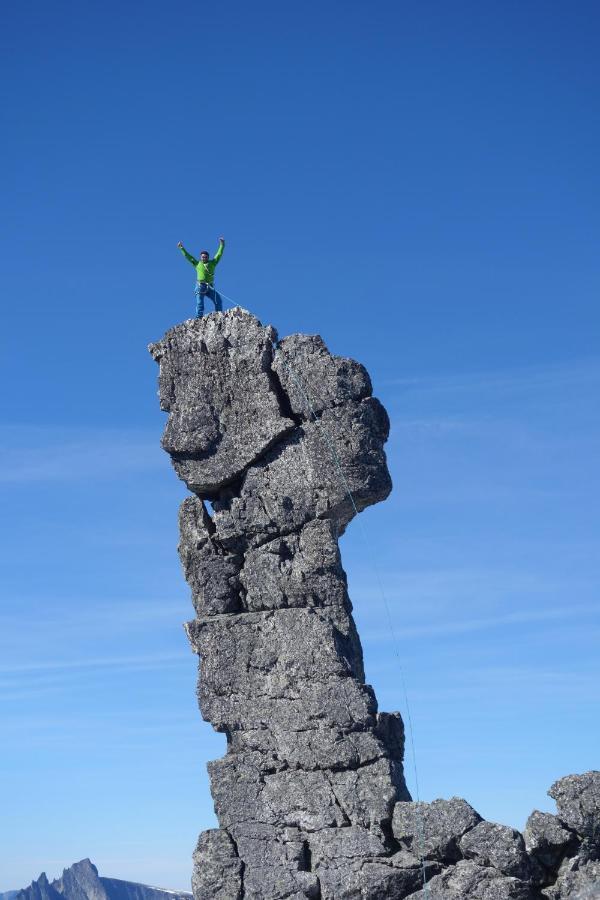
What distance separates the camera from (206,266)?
87.6 feet

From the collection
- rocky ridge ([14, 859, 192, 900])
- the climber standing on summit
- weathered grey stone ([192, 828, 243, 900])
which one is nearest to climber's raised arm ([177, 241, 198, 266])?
the climber standing on summit

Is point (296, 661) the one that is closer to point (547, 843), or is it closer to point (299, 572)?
point (299, 572)

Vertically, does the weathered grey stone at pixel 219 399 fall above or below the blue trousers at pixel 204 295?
below

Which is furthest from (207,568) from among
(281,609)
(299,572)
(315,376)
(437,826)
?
(437,826)

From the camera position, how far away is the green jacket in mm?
26672

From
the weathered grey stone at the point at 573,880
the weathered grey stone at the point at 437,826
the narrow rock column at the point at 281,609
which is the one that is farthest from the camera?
the narrow rock column at the point at 281,609

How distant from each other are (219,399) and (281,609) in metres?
4.68

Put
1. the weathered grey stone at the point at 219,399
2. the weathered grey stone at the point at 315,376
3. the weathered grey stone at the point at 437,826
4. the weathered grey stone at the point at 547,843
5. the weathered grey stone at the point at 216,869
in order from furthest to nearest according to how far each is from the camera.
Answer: the weathered grey stone at the point at 219,399 → the weathered grey stone at the point at 315,376 → the weathered grey stone at the point at 216,869 → the weathered grey stone at the point at 437,826 → the weathered grey stone at the point at 547,843

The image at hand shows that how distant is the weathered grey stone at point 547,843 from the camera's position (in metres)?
20.9

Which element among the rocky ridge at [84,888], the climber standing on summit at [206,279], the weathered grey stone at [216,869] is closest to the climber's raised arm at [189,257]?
the climber standing on summit at [206,279]

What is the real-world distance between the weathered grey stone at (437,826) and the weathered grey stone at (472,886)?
35 cm

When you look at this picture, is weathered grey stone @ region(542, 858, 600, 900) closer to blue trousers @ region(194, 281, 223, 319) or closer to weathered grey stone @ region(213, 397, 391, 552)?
weathered grey stone @ region(213, 397, 391, 552)

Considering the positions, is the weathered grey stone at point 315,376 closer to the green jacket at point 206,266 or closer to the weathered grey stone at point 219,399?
the weathered grey stone at point 219,399

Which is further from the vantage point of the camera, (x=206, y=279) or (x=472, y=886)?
(x=206, y=279)
